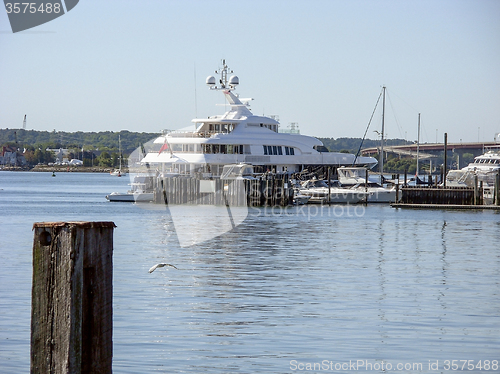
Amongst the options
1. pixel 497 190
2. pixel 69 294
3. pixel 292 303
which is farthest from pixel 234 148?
A: pixel 69 294

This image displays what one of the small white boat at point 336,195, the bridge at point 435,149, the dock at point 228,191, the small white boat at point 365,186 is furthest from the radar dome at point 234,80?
the bridge at point 435,149

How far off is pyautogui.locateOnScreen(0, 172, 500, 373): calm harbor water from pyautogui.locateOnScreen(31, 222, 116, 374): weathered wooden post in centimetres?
398

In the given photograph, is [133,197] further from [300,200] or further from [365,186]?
[365,186]

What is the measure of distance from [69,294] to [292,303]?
920cm

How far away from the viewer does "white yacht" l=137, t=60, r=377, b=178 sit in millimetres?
54438

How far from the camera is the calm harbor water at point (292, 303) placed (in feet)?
33.3

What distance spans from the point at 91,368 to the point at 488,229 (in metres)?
30.8

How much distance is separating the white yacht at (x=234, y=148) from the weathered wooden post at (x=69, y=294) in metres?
46.0

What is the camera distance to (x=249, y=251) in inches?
945

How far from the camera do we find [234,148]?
5650cm

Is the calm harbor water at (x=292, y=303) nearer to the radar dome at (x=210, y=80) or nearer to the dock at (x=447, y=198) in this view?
the dock at (x=447, y=198)

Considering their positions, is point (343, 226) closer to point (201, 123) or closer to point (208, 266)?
point (208, 266)

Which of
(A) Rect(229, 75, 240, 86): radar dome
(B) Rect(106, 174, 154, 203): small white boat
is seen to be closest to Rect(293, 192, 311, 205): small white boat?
(B) Rect(106, 174, 154, 203): small white boat

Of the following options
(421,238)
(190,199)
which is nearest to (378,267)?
(421,238)
